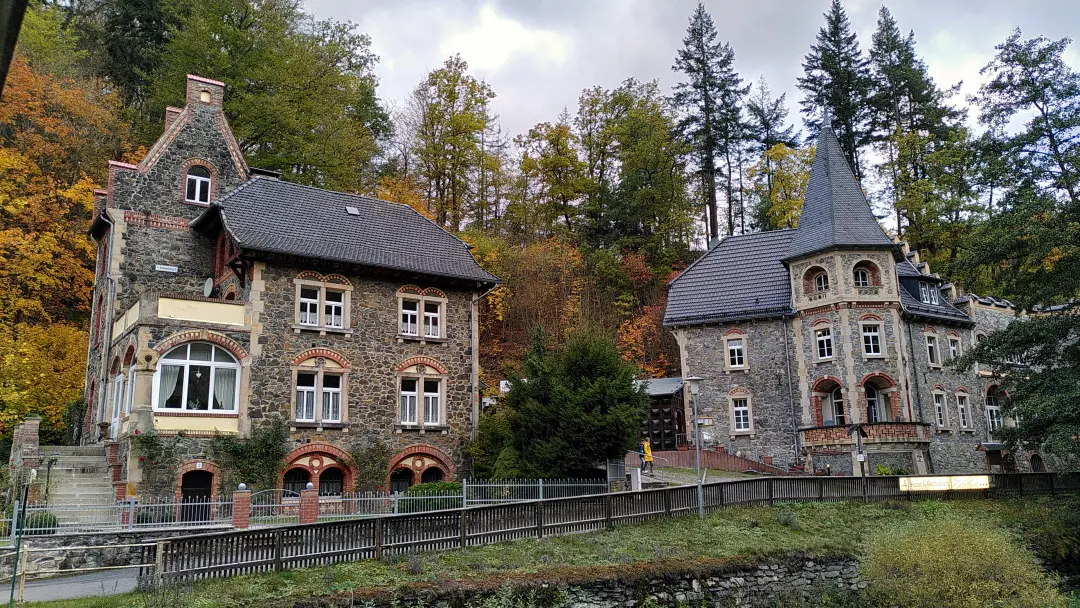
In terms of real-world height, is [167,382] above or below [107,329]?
below

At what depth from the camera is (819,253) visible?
3400 cm

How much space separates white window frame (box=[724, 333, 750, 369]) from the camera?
117ft

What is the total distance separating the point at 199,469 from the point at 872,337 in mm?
24783

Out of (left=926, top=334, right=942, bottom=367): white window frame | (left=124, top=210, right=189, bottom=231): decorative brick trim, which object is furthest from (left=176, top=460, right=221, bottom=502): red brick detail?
(left=926, top=334, right=942, bottom=367): white window frame

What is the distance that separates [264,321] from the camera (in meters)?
25.7

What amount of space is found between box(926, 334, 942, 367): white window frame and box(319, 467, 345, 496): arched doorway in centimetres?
2464

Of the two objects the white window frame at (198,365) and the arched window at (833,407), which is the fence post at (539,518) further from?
the arched window at (833,407)

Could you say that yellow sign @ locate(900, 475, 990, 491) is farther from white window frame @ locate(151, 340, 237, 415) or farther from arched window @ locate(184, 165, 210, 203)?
arched window @ locate(184, 165, 210, 203)

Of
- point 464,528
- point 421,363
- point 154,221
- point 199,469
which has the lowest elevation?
point 464,528

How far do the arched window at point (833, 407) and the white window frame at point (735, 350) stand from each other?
370 cm

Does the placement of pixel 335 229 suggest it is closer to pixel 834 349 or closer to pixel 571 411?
pixel 571 411

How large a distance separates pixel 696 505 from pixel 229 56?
97.5ft

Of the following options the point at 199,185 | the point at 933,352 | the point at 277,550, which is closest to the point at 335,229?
the point at 199,185

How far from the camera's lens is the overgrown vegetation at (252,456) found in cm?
2367
